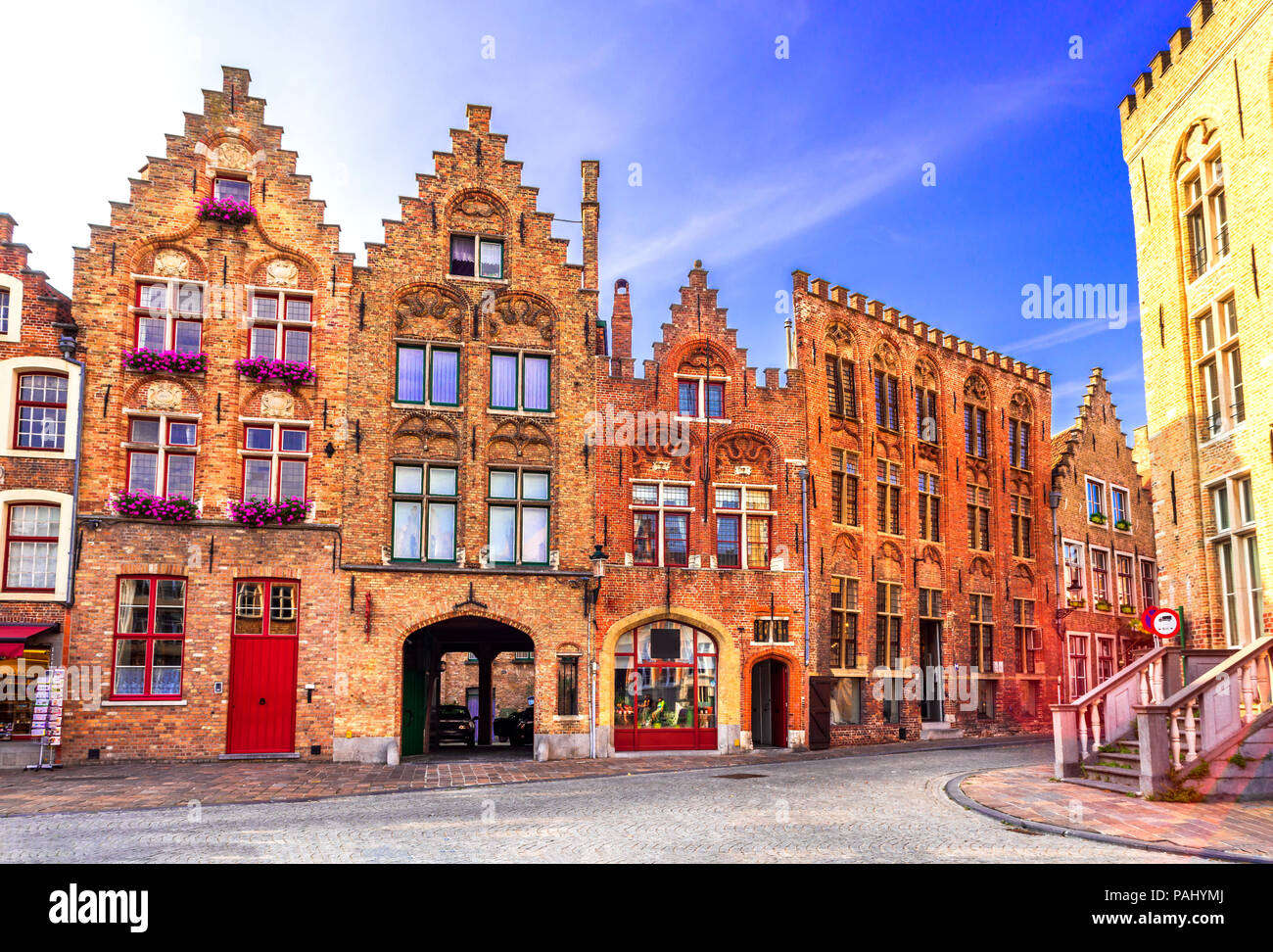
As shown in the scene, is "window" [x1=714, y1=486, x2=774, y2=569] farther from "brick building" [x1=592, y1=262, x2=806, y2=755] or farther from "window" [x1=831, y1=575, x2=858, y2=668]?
"window" [x1=831, y1=575, x2=858, y2=668]

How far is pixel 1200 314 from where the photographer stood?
57.6 feet

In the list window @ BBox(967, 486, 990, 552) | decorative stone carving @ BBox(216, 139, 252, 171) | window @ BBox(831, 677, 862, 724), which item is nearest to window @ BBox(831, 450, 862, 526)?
window @ BBox(831, 677, 862, 724)

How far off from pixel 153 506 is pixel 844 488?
1757 cm

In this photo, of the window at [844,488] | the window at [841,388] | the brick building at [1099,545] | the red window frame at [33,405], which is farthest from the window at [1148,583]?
the red window frame at [33,405]

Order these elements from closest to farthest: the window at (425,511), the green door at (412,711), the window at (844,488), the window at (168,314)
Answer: the window at (168,314) < the window at (425,511) < the green door at (412,711) < the window at (844,488)

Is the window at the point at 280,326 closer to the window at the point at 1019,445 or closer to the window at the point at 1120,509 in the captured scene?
the window at the point at 1019,445

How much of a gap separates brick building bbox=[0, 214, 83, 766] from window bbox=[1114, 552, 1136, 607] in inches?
1342

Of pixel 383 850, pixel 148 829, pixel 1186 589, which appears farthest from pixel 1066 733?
pixel 148 829

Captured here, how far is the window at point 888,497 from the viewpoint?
98.0 ft

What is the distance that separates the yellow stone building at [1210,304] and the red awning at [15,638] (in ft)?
70.8

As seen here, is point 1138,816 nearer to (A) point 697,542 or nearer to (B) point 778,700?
(A) point 697,542

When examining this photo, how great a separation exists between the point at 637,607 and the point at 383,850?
582 inches

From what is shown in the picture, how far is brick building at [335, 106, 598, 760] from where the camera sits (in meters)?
22.9

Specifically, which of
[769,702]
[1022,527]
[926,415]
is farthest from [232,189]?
[1022,527]
